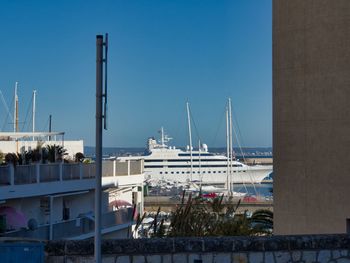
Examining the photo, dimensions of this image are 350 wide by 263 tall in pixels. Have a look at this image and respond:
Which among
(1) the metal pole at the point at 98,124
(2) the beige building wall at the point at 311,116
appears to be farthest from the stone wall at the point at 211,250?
(2) the beige building wall at the point at 311,116

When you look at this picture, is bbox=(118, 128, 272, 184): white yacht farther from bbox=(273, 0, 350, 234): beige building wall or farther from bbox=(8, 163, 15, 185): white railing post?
bbox=(273, 0, 350, 234): beige building wall

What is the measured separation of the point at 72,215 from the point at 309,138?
14658mm

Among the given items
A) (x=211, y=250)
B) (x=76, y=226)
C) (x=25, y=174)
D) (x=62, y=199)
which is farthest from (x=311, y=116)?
(x=62, y=199)

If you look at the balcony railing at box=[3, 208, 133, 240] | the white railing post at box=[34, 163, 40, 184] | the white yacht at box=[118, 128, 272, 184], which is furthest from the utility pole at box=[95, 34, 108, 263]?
the white yacht at box=[118, 128, 272, 184]

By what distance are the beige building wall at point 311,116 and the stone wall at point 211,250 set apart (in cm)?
546

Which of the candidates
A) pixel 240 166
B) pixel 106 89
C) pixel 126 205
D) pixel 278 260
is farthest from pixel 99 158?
pixel 240 166

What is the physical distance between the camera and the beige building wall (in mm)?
15312

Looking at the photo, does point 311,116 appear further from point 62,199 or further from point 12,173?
point 62,199

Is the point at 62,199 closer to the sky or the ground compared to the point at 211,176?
closer to the sky

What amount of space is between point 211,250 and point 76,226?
50.1 feet

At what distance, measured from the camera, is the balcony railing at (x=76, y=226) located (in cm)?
2103

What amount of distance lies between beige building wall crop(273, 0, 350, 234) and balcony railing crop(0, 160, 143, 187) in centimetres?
957

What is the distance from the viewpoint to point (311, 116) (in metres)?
15.8

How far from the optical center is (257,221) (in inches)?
912
